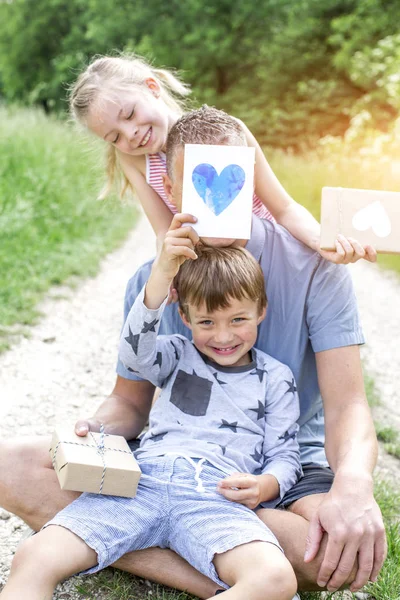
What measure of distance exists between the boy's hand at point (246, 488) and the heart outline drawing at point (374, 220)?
30.7 inches

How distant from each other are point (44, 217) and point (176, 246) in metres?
5.65

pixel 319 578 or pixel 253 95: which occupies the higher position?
pixel 253 95

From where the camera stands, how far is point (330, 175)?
11.2 meters

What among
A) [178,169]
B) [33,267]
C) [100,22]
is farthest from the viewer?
[100,22]

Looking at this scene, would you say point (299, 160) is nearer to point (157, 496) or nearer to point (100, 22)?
point (157, 496)

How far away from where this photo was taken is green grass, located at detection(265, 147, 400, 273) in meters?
9.91

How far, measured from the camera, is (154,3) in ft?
84.1

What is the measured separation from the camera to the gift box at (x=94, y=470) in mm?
2111

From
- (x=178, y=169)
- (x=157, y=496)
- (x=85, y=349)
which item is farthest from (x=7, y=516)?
(x=85, y=349)

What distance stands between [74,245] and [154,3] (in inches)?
814

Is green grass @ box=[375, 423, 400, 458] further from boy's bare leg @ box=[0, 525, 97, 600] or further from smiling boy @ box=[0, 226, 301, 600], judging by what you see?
boy's bare leg @ box=[0, 525, 97, 600]

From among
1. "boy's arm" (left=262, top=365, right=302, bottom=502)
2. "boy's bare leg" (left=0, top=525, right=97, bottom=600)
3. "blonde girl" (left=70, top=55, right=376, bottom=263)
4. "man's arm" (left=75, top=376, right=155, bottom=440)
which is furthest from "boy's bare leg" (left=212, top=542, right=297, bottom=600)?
"blonde girl" (left=70, top=55, right=376, bottom=263)

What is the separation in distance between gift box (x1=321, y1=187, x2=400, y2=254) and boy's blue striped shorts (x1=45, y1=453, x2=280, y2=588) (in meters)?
0.78

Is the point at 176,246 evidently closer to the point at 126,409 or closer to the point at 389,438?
the point at 126,409
